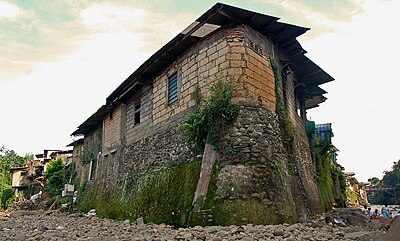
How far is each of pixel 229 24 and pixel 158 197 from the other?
19.3ft

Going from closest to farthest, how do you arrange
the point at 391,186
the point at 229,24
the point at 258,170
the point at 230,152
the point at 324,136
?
1. the point at 258,170
2. the point at 230,152
3. the point at 229,24
4. the point at 324,136
5. the point at 391,186

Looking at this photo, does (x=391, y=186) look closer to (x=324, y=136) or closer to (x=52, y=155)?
(x=324, y=136)

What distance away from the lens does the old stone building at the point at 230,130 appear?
916cm

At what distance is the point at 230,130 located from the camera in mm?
9727

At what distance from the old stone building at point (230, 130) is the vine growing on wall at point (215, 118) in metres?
0.25

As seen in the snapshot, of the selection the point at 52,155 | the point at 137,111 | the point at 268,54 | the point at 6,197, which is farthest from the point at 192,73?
the point at 6,197

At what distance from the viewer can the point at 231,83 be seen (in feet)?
32.7

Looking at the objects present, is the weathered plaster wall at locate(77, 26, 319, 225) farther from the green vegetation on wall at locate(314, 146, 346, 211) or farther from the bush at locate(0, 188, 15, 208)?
the bush at locate(0, 188, 15, 208)

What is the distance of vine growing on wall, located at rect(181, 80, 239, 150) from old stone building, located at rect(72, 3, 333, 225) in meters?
0.25

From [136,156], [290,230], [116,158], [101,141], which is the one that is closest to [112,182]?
[116,158]

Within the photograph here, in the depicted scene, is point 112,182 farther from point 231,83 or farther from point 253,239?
point 253,239

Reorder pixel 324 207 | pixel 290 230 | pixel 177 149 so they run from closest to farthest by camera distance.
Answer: pixel 290 230, pixel 177 149, pixel 324 207

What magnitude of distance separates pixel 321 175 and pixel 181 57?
9250 mm

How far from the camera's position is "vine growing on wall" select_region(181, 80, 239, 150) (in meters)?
9.77
